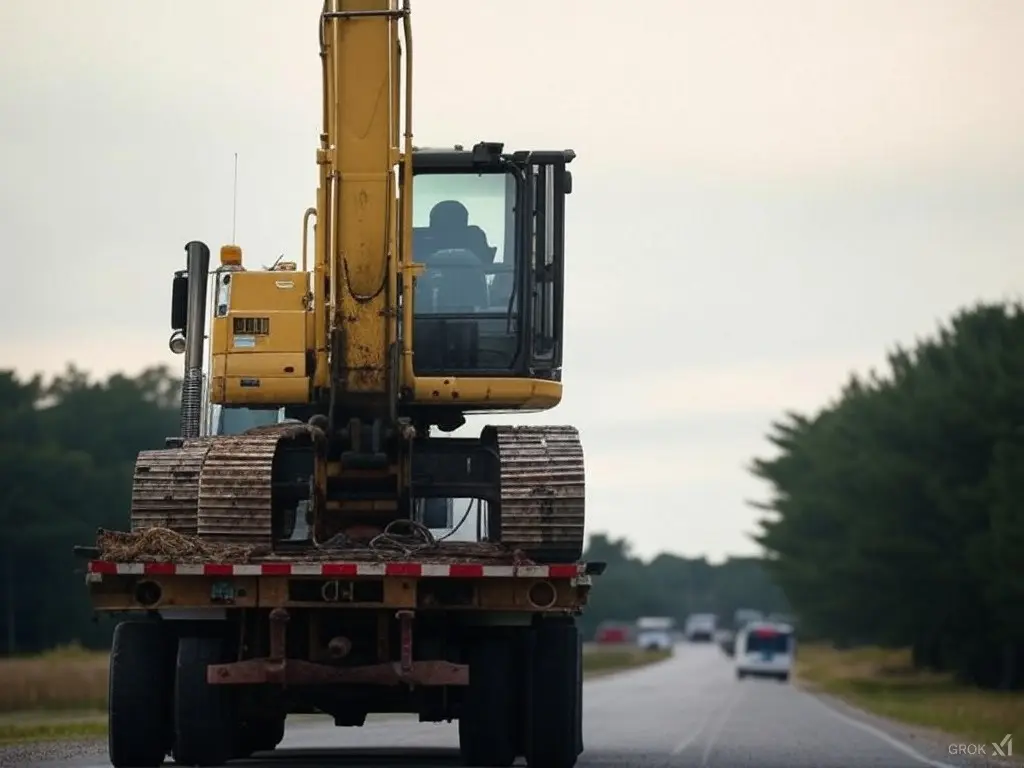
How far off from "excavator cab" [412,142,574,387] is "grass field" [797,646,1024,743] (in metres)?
16.2

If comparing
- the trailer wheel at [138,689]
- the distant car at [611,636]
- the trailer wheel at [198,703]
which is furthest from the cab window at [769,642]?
the distant car at [611,636]

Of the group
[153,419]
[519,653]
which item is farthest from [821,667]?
[519,653]

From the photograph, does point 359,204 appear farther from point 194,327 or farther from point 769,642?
point 769,642

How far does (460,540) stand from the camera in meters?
19.0

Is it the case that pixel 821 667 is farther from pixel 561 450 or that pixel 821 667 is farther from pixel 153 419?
pixel 561 450

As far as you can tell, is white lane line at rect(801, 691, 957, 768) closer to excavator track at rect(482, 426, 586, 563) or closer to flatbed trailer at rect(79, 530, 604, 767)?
flatbed trailer at rect(79, 530, 604, 767)

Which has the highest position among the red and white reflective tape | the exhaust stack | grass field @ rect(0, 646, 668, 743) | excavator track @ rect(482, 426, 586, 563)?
the exhaust stack

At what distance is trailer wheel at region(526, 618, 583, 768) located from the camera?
18641 millimetres

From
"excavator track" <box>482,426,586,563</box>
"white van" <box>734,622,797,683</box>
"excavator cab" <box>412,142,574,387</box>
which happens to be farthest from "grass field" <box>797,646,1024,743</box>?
"excavator track" <box>482,426,586,563</box>

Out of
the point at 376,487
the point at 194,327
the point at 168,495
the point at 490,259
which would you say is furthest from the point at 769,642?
the point at 168,495

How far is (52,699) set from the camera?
4081 cm

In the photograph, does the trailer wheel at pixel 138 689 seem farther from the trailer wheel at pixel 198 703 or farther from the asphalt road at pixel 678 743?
the asphalt road at pixel 678 743

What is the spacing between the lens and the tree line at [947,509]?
209 ft

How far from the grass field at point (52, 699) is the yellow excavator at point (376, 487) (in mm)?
10088
